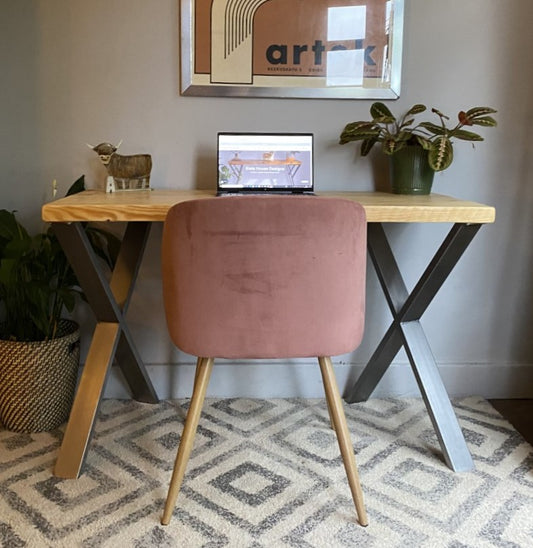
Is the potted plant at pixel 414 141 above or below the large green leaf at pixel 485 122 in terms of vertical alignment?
below

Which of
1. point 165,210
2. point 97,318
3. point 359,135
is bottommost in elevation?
point 97,318

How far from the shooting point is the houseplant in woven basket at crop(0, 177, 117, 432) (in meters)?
1.72

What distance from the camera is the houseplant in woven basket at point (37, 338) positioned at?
5.63 feet

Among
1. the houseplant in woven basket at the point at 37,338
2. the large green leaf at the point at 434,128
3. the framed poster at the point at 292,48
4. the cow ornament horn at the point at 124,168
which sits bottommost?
the houseplant in woven basket at the point at 37,338

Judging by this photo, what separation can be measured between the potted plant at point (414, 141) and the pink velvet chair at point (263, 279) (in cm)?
58

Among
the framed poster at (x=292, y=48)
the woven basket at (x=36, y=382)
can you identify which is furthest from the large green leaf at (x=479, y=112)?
the woven basket at (x=36, y=382)

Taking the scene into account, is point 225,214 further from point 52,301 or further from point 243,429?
point 52,301

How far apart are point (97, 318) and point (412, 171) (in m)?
1.04

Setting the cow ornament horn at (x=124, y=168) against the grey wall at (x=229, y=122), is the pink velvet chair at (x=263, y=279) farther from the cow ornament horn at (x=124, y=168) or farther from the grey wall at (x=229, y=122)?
the grey wall at (x=229, y=122)

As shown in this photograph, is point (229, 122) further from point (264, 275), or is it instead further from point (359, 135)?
point (264, 275)

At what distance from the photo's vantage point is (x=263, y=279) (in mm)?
1260

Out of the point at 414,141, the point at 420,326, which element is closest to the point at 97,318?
the point at 420,326

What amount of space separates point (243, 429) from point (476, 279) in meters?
0.99

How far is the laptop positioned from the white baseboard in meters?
0.65
